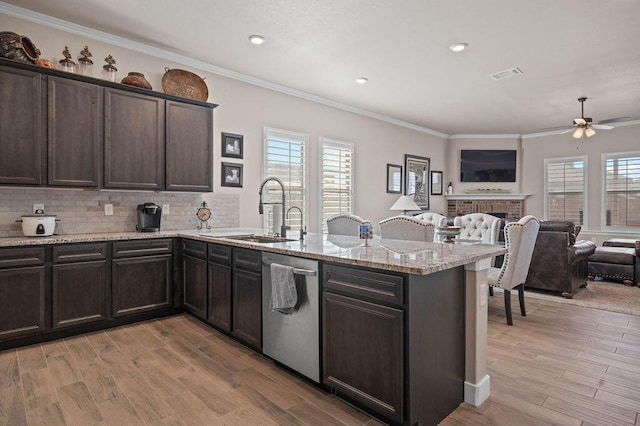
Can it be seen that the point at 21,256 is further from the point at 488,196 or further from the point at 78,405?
the point at 488,196

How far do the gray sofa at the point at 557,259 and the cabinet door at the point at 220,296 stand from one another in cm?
405

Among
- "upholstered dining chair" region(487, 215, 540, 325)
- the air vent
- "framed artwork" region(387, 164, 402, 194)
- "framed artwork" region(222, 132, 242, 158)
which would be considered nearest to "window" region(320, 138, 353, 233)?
"framed artwork" region(387, 164, 402, 194)

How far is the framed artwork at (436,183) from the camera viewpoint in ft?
27.7

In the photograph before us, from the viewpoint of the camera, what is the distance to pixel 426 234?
12.0 ft

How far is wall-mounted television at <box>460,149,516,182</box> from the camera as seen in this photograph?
872cm

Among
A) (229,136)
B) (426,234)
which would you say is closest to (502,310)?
(426,234)

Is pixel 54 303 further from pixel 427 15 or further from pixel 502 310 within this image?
pixel 502 310

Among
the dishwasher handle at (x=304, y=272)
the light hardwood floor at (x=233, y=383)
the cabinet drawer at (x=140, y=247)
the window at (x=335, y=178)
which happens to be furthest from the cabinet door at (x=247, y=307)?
the window at (x=335, y=178)

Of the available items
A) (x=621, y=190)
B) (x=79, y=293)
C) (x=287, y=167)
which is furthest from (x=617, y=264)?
(x=79, y=293)

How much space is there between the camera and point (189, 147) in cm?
417

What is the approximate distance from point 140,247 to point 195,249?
21.2 inches

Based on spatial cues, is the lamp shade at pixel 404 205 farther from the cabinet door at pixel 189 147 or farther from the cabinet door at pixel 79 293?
the cabinet door at pixel 79 293

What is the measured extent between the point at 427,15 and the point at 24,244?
400cm

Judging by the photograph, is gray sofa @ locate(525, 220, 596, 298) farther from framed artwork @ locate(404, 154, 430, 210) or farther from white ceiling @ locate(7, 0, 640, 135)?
framed artwork @ locate(404, 154, 430, 210)
